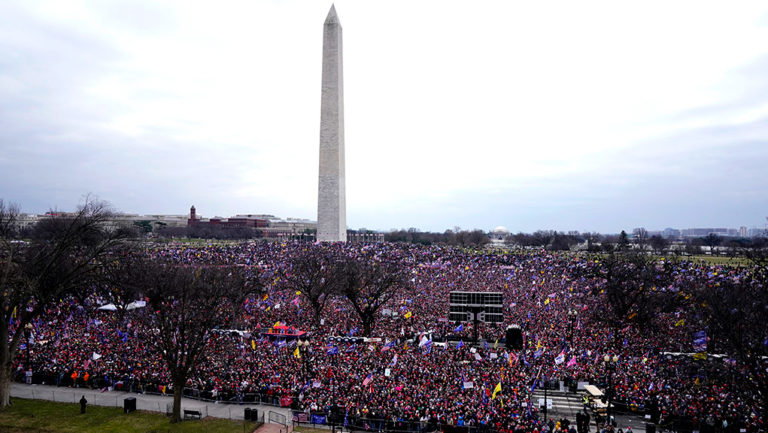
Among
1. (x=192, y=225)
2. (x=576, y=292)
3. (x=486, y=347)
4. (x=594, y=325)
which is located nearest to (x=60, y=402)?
(x=486, y=347)

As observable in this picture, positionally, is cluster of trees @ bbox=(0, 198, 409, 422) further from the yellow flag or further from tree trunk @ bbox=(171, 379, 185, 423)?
the yellow flag

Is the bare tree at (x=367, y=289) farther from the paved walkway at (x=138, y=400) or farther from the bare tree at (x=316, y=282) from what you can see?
the paved walkway at (x=138, y=400)

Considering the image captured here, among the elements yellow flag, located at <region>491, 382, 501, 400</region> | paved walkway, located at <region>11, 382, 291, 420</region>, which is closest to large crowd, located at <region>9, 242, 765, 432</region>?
yellow flag, located at <region>491, 382, 501, 400</region>

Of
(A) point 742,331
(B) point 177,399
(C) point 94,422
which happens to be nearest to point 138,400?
(C) point 94,422

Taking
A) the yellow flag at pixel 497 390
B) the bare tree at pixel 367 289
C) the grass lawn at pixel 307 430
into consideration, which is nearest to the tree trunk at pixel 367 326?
the bare tree at pixel 367 289

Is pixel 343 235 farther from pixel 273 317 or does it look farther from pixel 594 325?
pixel 594 325

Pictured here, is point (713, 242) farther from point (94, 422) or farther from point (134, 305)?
point (94, 422)
